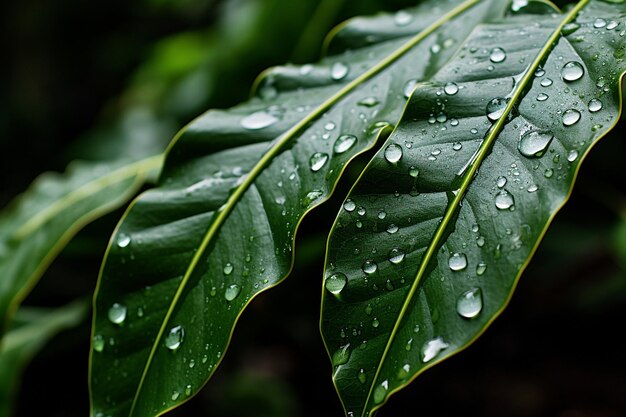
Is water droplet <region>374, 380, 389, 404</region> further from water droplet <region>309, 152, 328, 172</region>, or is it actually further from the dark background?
the dark background

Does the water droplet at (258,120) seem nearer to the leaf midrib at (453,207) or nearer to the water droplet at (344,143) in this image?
the water droplet at (344,143)

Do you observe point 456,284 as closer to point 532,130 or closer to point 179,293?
point 532,130

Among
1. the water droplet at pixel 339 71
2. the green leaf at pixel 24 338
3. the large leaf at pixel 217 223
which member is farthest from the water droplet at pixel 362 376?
the green leaf at pixel 24 338

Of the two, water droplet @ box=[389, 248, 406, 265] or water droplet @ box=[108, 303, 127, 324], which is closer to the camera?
water droplet @ box=[389, 248, 406, 265]

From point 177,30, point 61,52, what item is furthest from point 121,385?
point 61,52

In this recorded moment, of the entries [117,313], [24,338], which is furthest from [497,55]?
[24,338]

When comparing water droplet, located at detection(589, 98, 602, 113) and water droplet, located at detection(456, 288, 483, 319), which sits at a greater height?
water droplet, located at detection(589, 98, 602, 113)

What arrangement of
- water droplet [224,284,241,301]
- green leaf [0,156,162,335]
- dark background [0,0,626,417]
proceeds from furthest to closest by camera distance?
dark background [0,0,626,417]
green leaf [0,156,162,335]
water droplet [224,284,241,301]

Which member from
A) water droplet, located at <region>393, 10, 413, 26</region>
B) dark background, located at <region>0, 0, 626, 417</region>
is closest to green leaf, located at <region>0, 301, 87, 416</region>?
dark background, located at <region>0, 0, 626, 417</region>
